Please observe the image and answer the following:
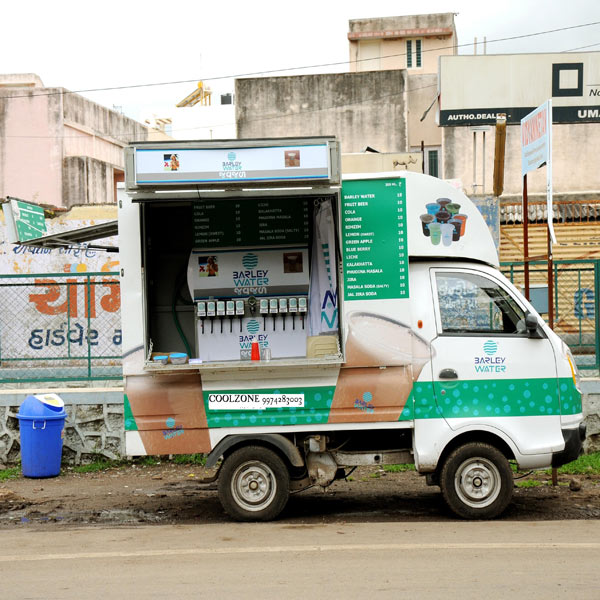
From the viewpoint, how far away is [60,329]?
12.3 m

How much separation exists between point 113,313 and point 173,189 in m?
5.84

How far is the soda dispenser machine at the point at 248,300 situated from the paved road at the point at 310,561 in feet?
5.20

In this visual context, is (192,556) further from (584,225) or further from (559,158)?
(559,158)

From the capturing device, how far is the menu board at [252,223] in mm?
7715

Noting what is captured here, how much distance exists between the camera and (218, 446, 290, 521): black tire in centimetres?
728

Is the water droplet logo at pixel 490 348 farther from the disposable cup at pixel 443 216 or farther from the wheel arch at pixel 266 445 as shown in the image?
the wheel arch at pixel 266 445

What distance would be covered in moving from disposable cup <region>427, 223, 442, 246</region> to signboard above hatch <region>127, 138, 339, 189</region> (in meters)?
1.04

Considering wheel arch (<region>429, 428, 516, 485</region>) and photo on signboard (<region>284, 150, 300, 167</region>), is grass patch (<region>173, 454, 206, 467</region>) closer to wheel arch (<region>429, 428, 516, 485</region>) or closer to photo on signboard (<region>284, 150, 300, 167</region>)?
wheel arch (<region>429, 428, 516, 485</region>)

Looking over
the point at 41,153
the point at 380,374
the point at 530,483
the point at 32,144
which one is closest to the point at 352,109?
the point at 41,153

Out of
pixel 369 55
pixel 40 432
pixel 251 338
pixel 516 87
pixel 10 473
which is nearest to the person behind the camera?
pixel 251 338

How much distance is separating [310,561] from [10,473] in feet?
18.3

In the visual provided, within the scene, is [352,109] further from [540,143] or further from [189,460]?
[540,143]

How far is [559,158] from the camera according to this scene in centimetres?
2247

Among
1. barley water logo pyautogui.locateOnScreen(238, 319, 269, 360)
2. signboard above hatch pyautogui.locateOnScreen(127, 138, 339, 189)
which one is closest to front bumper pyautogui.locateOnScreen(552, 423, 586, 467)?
barley water logo pyautogui.locateOnScreen(238, 319, 269, 360)
